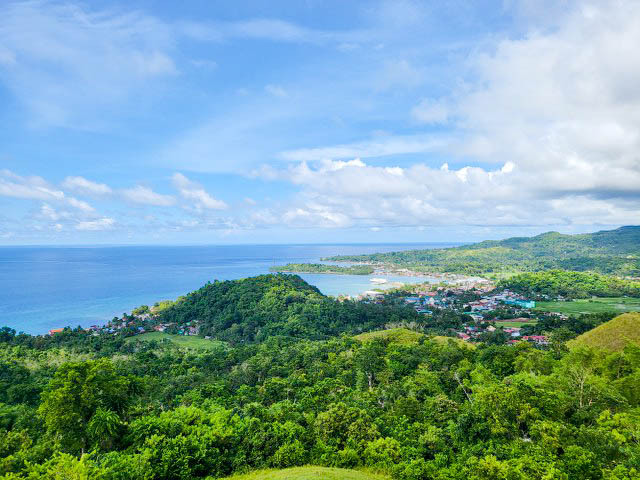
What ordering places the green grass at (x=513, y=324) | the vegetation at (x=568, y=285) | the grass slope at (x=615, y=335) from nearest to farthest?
the grass slope at (x=615, y=335) → the green grass at (x=513, y=324) → the vegetation at (x=568, y=285)

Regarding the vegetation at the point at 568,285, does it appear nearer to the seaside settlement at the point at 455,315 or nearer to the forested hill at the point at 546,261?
the seaside settlement at the point at 455,315

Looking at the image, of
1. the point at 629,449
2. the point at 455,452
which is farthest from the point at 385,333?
the point at 629,449

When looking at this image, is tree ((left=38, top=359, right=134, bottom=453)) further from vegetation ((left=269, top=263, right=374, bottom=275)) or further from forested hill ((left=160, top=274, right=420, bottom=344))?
vegetation ((left=269, top=263, right=374, bottom=275))

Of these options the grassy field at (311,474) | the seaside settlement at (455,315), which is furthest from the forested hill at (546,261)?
the grassy field at (311,474)

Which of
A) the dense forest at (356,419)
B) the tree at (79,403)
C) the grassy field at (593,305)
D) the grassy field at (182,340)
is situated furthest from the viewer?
the grassy field at (593,305)

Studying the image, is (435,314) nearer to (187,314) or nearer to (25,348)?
(187,314)

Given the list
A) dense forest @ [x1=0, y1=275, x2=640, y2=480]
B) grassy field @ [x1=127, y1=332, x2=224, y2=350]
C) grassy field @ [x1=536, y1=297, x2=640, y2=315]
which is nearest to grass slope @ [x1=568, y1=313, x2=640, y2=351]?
dense forest @ [x1=0, y1=275, x2=640, y2=480]

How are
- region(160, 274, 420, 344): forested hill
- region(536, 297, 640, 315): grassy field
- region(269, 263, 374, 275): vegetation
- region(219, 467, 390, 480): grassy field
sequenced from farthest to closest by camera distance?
region(269, 263, 374, 275): vegetation, region(536, 297, 640, 315): grassy field, region(160, 274, 420, 344): forested hill, region(219, 467, 390, 480): grassy field
